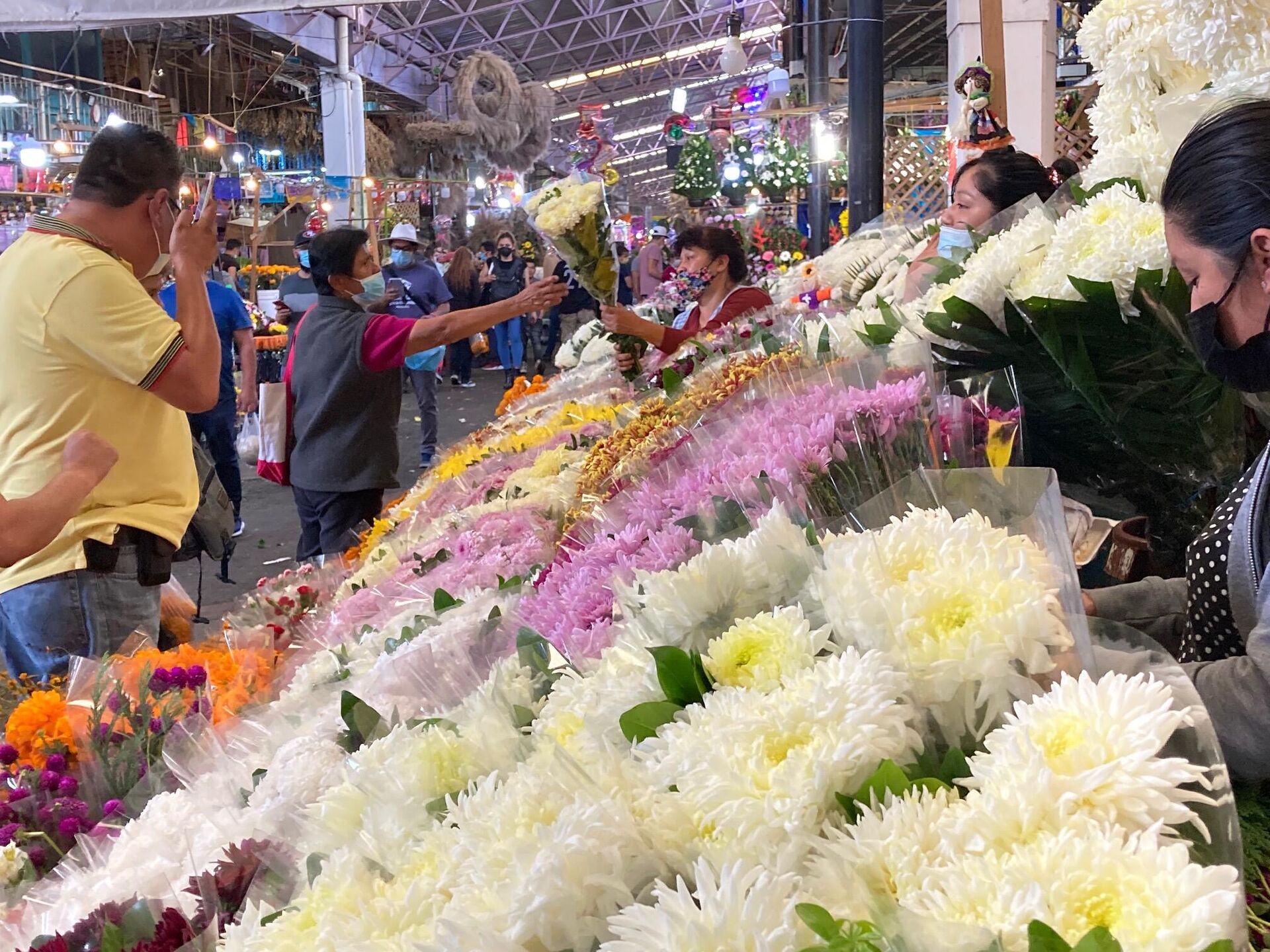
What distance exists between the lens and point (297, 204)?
1295cm

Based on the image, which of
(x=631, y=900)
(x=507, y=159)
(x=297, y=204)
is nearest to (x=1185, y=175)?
(x=631, y=900)

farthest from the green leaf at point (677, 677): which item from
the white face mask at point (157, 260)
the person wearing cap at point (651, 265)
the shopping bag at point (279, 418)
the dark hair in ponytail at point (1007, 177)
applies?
the person wearing cap at point (651, 265)

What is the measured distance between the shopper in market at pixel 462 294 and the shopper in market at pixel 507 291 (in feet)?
0.90

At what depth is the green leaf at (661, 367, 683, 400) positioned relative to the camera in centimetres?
215

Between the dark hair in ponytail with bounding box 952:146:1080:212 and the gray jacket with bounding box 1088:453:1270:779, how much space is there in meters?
1.58

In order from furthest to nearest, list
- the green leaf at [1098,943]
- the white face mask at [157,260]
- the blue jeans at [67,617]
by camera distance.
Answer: the white face mask at [157,260] < the blue jeans at [67,617] < the green leaf at [1098,943]

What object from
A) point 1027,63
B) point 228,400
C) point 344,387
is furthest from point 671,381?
point 228,400

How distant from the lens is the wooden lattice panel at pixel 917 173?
542 centimetres

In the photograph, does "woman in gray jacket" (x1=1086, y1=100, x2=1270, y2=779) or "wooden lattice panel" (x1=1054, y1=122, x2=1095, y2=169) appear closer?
"woman in gray jacket" (x1=1086, y1=100, x2=1270, y2=779)

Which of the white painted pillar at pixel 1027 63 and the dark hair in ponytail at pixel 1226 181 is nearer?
the dark hair in ponytail at pixel 1226 181

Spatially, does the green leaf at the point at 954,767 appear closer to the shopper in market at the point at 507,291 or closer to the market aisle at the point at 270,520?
the market aisle at the point at 270,520

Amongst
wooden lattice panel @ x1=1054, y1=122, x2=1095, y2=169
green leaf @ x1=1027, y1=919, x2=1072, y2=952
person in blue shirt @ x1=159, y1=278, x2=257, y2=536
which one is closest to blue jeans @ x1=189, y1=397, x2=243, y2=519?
person in blue shirt @ x1=159, y1=278, x2=257, y2=536

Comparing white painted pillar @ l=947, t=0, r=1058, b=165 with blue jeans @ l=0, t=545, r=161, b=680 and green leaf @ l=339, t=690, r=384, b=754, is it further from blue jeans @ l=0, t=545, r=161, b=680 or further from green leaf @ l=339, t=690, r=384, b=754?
green leaf @ l=339, t=690, r=384, b=754

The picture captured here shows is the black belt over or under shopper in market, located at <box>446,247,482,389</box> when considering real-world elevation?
under
